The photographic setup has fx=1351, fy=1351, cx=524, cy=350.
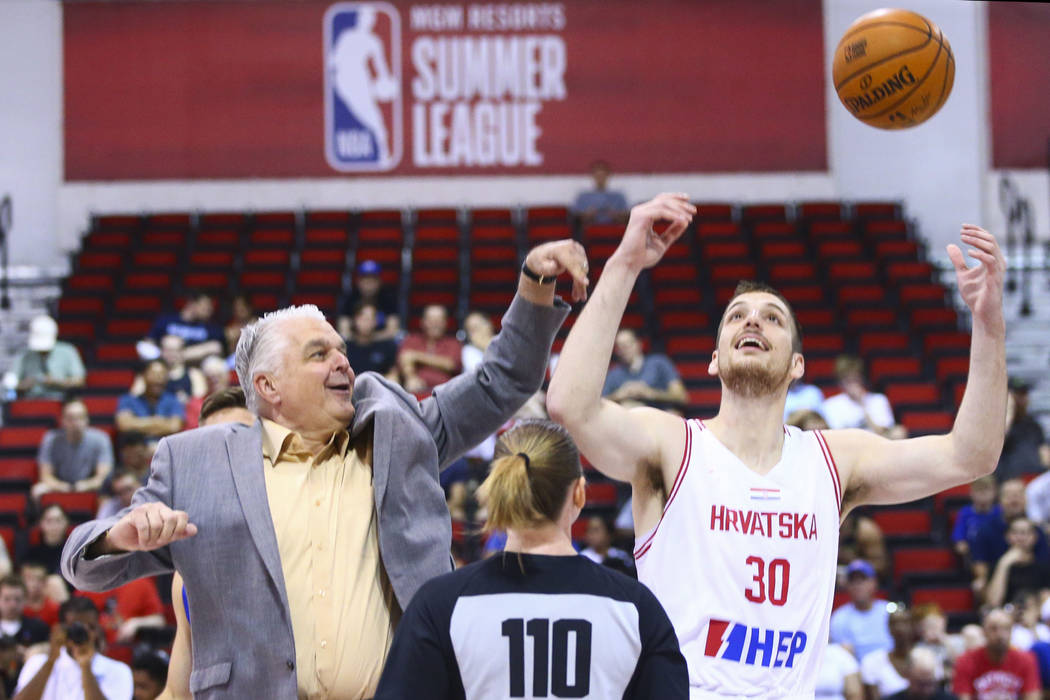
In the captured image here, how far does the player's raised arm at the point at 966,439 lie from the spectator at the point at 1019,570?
537 centimetres

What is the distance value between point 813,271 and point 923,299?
3.35 ft

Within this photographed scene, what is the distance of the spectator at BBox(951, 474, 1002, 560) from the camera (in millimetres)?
8703

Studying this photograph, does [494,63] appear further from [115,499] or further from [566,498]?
[566,498]

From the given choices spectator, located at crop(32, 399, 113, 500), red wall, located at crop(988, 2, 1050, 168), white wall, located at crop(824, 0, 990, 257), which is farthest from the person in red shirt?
red wall, located at crop(988, 2, 1050, 168)

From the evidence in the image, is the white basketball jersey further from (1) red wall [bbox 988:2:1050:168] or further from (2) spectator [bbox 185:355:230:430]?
(1) red wall [bbox 988:2:1050:168]

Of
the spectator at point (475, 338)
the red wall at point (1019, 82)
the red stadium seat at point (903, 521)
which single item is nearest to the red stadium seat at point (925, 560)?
the red stadium seat at point (903, 521)

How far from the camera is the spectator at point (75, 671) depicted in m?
5.86

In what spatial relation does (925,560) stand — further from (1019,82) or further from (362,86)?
(362,86)

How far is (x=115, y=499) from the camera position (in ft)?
27.5

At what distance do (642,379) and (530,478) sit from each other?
23.1ft

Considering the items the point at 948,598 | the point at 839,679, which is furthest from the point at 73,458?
the point at 948,598

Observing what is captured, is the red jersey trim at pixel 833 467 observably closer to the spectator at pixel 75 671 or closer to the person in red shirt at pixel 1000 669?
the spectator at pixel 75 671

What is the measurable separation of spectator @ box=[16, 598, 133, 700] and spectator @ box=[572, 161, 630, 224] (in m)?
8.24

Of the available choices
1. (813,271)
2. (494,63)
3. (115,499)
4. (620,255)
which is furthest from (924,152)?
(620,255)
